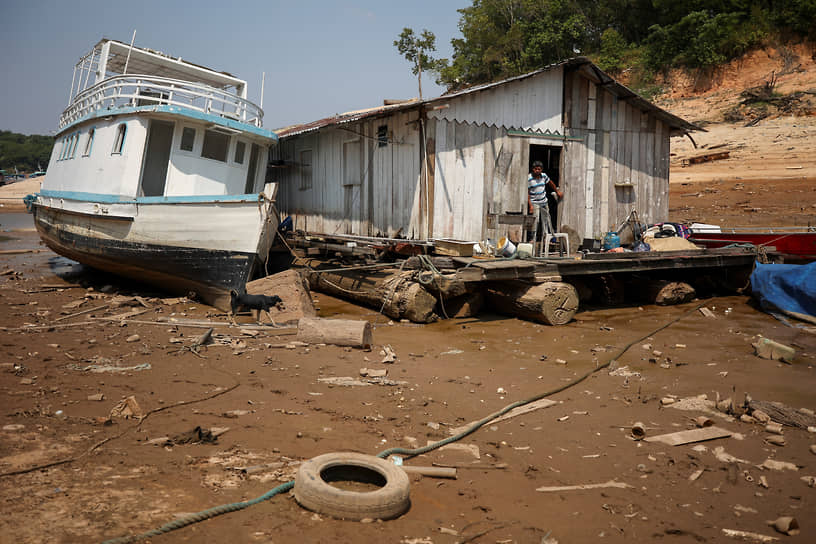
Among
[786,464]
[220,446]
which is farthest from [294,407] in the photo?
[786,464]

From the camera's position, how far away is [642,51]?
2917 centimetres

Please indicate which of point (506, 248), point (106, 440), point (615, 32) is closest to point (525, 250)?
point (506, 248)

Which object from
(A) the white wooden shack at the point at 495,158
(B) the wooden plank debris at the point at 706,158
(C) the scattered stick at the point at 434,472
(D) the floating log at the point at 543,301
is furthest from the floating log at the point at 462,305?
(B) the wooden plank debris at the point at 706,158

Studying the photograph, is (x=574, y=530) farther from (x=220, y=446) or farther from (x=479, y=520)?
(x=220, y=446)

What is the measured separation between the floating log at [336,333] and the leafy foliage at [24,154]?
8913 cm

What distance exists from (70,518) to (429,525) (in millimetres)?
1965

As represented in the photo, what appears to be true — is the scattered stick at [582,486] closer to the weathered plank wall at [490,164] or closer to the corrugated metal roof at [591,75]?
the weathered plank wall at [490,164]

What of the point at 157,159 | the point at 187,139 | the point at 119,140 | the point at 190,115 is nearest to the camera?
the point at 190,115

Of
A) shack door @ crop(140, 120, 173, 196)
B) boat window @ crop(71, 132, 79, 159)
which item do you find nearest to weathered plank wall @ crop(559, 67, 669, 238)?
shack door @ crop(140, 120, 173, 196)

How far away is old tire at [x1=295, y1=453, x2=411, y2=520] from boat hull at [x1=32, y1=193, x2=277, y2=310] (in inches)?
243

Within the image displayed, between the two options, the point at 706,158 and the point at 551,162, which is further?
the point at 706,158

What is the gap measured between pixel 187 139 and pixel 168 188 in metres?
1.01

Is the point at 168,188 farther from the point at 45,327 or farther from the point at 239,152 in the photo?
the point at 45,327

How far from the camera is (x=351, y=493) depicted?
3254 mm
